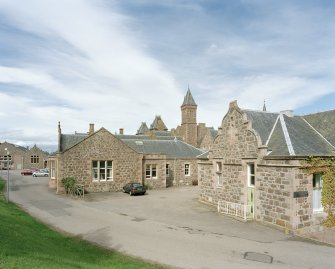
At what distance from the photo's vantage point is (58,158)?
3200cm

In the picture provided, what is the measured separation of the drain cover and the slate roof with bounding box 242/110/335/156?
21.2 feet

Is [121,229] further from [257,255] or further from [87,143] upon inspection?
[87,143]

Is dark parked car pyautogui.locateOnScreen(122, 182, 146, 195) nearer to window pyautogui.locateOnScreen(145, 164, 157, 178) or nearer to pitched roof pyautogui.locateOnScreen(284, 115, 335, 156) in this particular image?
window pyautogui.locateOnScreen(145, 164, 157, 178)

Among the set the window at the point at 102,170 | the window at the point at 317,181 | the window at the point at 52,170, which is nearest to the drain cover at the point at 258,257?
the window at the point at 317,181

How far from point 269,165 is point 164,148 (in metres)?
25.4

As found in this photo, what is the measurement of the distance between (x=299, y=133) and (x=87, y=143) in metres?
22.3

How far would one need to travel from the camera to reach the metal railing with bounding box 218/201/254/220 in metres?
19.4

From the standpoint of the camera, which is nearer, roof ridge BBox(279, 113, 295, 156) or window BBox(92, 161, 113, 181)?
roof ridge BBox(279, 113, 295, 156)

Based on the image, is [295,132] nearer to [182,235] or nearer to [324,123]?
[324,123]

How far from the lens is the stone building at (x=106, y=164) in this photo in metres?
32.7

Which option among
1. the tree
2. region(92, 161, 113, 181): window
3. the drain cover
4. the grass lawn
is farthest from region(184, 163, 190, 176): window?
the drain cover

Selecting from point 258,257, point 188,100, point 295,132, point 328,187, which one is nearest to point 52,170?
point 295,132

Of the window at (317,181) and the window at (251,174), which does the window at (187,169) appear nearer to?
the window at (251,174)

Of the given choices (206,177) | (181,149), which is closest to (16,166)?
(181,149)
